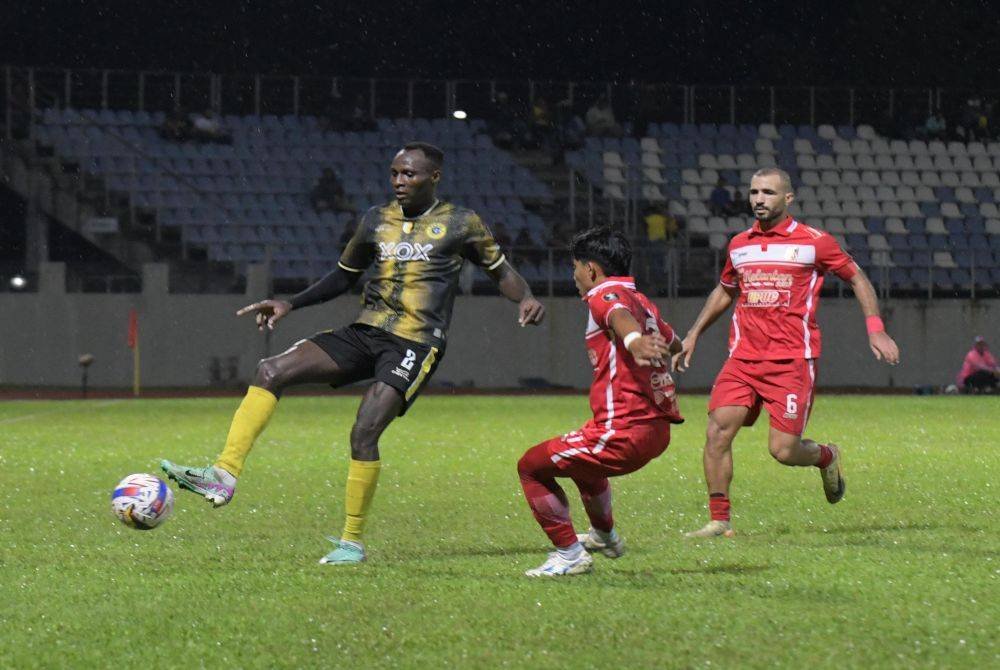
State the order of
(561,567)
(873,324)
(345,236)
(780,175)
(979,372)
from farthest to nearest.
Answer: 1. (345,236)
2. (979,372)
3. (780,175)
4. (873,324)
5. (561,567)

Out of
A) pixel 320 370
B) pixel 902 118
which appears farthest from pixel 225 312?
pixel 320 370

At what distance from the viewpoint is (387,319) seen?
8039mm

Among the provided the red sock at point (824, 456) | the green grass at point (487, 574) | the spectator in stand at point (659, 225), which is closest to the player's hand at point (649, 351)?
the green grass at point (487, 574)

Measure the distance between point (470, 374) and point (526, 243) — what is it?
3.03 metres

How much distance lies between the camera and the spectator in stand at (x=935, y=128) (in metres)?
36.3

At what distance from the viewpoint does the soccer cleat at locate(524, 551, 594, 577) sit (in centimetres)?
705

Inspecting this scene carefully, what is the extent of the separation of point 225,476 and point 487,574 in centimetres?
135

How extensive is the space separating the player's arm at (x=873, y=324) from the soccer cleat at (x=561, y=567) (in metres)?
2.20

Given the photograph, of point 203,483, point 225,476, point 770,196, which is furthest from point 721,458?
point 203,483

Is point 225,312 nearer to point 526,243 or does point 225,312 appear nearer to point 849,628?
point 526,243

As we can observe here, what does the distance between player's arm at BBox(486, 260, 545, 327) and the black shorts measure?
509 millimetres

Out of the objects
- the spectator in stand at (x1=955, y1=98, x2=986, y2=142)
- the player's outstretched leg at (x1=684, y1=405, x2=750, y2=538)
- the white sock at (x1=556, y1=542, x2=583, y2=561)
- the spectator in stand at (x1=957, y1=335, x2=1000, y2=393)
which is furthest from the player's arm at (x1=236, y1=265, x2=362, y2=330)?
the spectator in stand at (x1=955, y1=98, x2=986, y2=142)

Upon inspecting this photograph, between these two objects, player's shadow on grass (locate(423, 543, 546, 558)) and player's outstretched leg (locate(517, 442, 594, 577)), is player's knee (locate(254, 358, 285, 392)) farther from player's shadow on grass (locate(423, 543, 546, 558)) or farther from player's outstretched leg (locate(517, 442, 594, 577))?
player's outstretched leg (locate(517, 442, 594, 577))

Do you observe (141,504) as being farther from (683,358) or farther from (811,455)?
(811,455)
